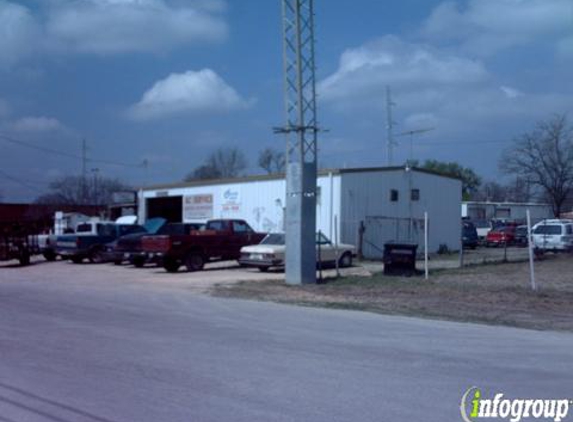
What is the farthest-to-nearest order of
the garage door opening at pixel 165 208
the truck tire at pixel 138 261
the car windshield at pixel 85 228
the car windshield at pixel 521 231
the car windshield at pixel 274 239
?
the garage door opening at pixel 165 208, the car windshield at pixel 521 231, the car windshield at pixel 85 228, the truck tire at pixel 138 261, the car windshield at pixel 274 239

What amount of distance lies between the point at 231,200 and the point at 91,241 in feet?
33.6

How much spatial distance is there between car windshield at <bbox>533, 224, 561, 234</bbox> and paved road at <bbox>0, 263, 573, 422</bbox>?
84.7 ft

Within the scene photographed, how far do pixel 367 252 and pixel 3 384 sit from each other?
Answer: 98.5 ft

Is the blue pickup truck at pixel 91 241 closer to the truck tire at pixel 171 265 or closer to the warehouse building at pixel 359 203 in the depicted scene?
the truck tire at pixel 171 265

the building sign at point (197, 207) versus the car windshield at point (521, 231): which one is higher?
the building sign at point (197, 207)

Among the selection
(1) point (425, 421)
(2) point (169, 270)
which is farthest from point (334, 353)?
(2) point (169, 270)

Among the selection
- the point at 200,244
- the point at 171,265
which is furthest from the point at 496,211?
the point at 171,265

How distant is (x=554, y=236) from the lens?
40500mm

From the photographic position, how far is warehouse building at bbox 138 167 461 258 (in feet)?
125

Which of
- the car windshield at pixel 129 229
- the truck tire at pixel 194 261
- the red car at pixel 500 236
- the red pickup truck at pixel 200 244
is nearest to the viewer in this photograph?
the red pickup truck at pixel 200 244

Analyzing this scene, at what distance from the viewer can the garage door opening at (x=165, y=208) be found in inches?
2028

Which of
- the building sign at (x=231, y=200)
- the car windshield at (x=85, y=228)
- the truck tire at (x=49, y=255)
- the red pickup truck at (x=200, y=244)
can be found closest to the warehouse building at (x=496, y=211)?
the building sign at (x=231, y=200)

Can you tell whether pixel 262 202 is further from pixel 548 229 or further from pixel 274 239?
pixel 548 229

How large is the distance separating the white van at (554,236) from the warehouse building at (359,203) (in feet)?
15.9
